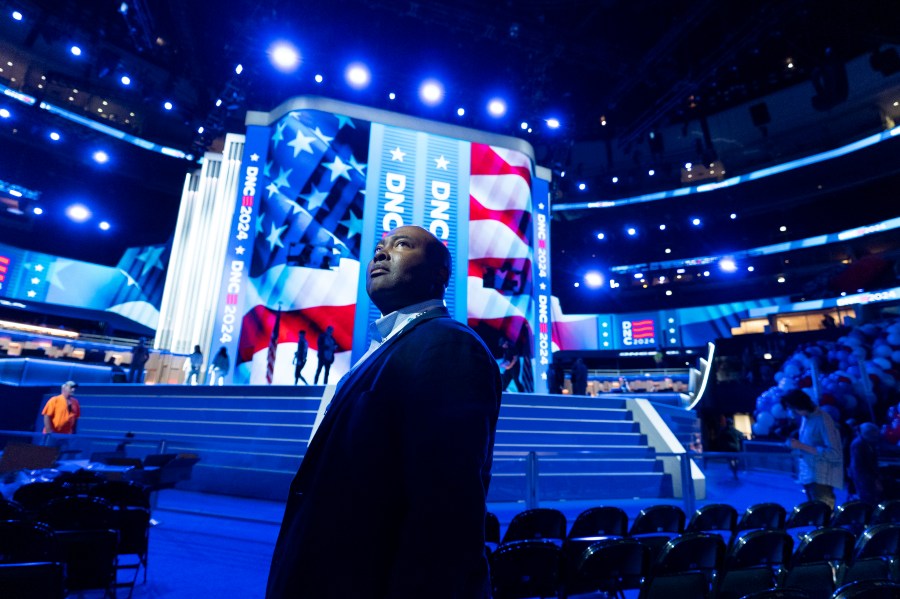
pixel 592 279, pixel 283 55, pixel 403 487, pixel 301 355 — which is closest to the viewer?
pixel 403 487

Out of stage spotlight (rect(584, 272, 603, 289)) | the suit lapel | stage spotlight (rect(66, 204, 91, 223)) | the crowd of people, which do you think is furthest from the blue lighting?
the suit lapel

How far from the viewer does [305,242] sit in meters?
14.6

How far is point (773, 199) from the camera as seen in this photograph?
3145cm

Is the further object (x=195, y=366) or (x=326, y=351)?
(x=195, y=366)

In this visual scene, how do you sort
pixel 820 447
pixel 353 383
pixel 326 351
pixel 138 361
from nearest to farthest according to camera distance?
pixel 353 383
pixel 820 447
pixel 326 351
pixel 138 361

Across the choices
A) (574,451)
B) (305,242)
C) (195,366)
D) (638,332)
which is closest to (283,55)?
(305,242)

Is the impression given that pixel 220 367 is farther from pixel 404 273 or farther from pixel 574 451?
pixel 404 273

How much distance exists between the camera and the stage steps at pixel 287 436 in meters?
6.98

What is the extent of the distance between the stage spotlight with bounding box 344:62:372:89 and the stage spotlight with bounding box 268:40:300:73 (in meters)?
1.61

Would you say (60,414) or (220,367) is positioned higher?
(220,367)

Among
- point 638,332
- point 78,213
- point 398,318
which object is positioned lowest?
point 398,318

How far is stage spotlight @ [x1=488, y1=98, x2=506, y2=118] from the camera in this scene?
55.1 feet

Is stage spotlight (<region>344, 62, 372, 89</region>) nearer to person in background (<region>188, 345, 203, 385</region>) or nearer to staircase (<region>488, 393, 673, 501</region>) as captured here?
person in background (<region>188, 345, 203, 385</region>)

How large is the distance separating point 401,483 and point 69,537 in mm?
3554
